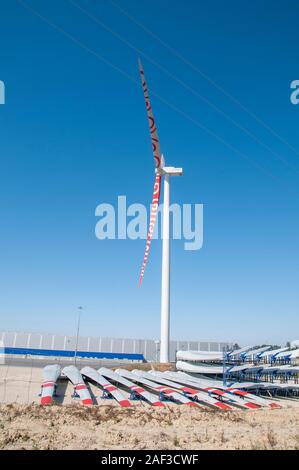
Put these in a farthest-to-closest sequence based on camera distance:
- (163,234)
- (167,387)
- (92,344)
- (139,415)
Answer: (92,344), (163,234), (167,387), (139,415)

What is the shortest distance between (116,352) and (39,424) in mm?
76457

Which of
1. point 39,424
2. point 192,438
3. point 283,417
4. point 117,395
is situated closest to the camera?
point 192,438

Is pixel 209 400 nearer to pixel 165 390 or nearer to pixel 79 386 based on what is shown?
pixel 165 390

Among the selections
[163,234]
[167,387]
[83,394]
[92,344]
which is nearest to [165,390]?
[167,387]

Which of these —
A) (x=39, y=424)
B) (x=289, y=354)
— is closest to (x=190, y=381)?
(x=289, y=354)

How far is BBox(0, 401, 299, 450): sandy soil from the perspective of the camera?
54.0 feet

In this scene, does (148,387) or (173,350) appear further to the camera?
(173,350)

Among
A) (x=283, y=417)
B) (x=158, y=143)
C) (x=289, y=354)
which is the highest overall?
(x=158, y=143)

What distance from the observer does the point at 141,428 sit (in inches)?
765

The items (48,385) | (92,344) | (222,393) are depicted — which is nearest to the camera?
(48,385)

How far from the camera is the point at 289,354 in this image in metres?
43.7

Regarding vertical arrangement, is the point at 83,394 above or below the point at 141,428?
above

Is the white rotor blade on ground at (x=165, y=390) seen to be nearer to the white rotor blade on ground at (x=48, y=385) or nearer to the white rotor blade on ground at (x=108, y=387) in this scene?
the white rotor blade on ground at (x=108, y=387)
